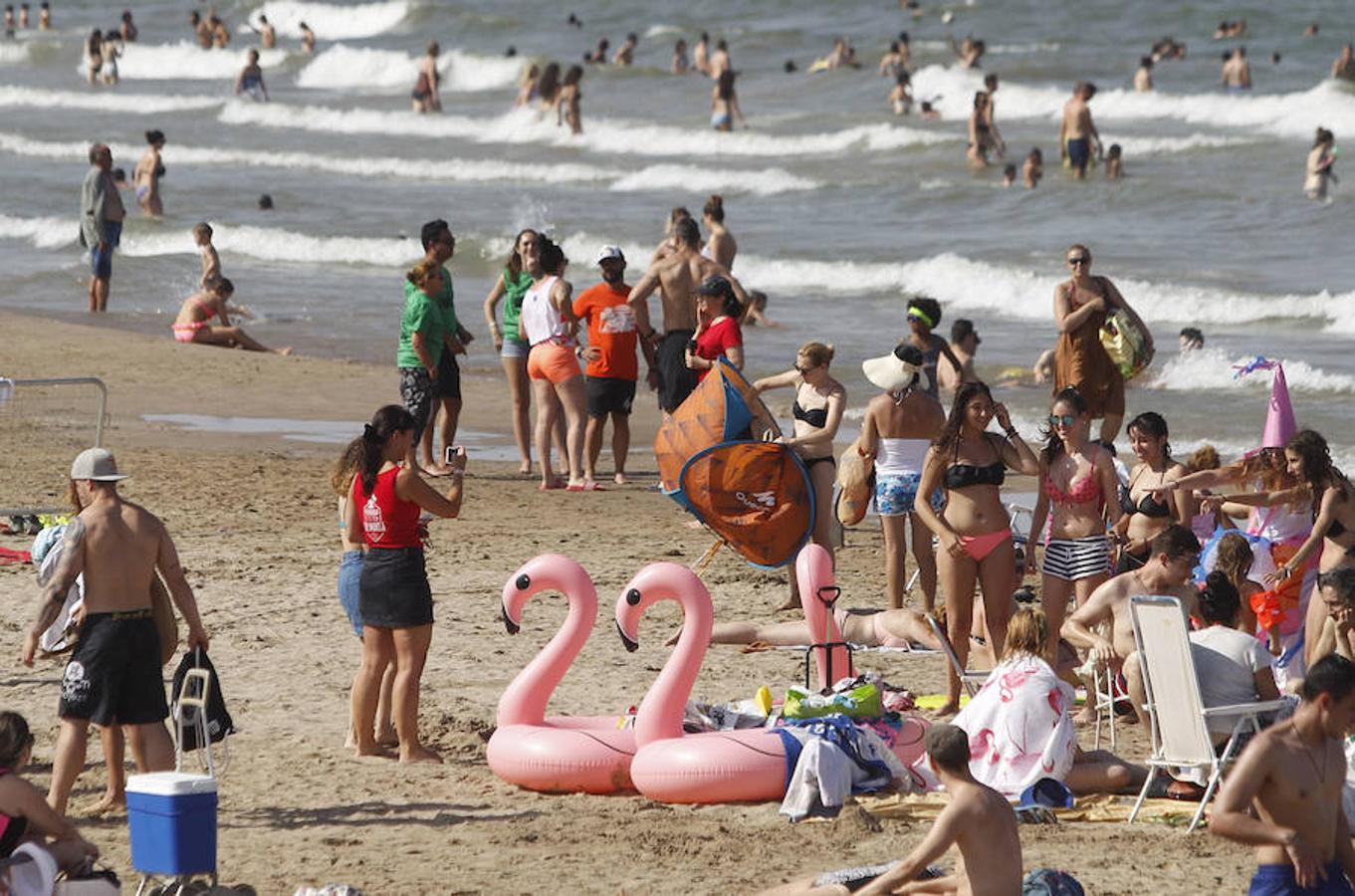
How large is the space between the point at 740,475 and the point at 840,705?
2.43 metres

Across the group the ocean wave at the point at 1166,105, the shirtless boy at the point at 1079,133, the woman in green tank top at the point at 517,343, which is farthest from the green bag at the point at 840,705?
the ocean wave at the point at 1166,105

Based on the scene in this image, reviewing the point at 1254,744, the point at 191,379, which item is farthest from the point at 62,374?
the point at 1254,744

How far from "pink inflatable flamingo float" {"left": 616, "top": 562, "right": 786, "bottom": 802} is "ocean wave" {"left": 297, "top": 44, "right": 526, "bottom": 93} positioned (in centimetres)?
4218

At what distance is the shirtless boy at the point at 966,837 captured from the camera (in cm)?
584

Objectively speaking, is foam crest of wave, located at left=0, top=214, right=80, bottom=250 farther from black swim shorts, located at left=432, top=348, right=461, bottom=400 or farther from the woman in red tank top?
the woman in red tank top

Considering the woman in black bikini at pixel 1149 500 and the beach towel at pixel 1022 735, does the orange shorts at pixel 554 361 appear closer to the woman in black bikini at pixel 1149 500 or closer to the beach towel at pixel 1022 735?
the woman in black bikini at pixel 1149 500

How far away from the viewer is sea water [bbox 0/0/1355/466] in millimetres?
21203

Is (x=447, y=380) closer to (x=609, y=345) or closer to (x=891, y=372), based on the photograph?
(x=609, y=345)

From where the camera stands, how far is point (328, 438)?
14.9 metres

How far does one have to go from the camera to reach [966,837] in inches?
231

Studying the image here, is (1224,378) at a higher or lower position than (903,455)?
higher

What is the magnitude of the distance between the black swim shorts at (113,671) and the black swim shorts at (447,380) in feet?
18.9

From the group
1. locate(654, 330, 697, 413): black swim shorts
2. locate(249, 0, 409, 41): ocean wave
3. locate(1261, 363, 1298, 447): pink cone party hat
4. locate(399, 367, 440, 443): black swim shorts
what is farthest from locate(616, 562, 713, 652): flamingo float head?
locate(249, 0, 409, 41): ocean wave

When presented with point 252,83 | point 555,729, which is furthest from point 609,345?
point 252,83
